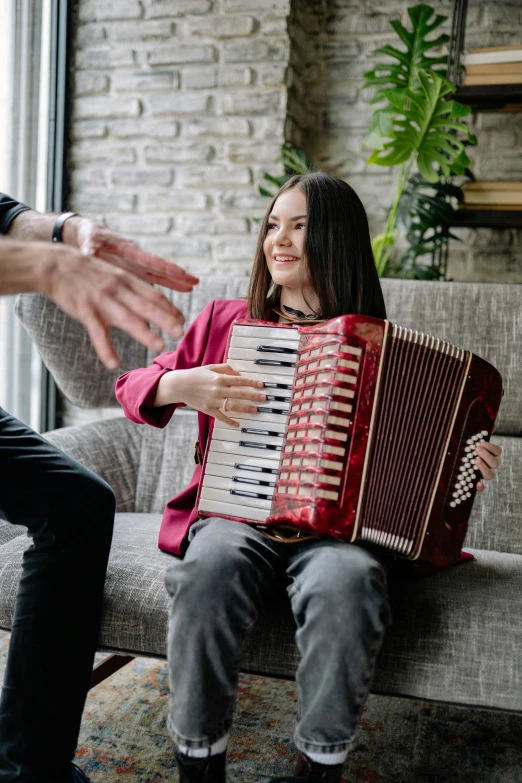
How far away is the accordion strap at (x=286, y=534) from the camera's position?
1333mm

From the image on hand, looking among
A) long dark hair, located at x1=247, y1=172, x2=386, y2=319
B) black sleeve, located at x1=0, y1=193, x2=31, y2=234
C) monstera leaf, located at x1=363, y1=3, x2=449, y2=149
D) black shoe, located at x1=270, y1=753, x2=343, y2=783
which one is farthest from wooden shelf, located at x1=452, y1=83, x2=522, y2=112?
black shoe, located at x1=270, y1=753, x2=343, y2=783

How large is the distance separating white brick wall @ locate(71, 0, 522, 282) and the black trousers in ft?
5.31

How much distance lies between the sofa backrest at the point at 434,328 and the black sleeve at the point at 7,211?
0.48m

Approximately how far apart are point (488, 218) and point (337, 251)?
1.13 m

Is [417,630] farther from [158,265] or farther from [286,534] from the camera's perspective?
[158,265]

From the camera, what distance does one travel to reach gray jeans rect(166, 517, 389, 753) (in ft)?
3.64

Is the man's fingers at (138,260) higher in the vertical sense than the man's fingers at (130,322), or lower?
higher

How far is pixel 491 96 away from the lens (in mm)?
2395

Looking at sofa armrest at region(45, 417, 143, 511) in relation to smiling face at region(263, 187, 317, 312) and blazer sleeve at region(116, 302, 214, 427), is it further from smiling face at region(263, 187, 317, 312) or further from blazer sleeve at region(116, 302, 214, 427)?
smiling face at region(263, 187, 317, 312)

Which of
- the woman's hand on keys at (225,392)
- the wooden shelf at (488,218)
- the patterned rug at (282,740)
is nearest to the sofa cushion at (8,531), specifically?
the patterned rug at (282,740)

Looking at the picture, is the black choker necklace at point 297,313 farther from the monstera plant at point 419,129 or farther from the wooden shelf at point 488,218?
the wooden shelf at point 488,218

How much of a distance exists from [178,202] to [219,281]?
0.88m

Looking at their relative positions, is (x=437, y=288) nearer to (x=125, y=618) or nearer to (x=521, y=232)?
(x=521, y=232)

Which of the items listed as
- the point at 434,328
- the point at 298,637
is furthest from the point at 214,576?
the point at 434,328
